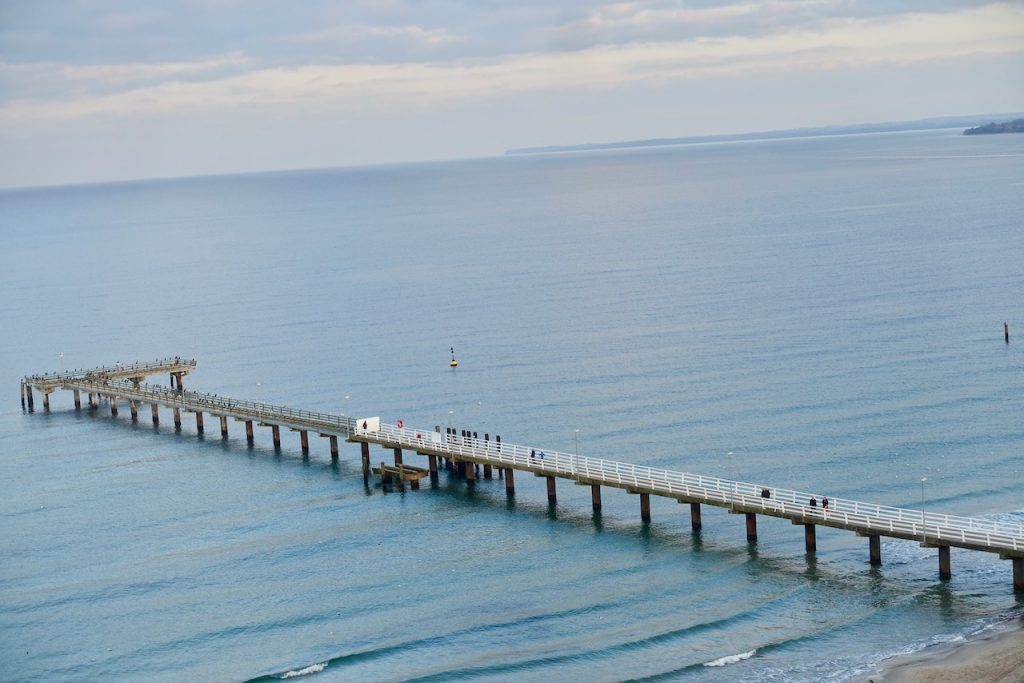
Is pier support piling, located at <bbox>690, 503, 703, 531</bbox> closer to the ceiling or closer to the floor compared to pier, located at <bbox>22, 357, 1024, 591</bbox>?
closer to the floor

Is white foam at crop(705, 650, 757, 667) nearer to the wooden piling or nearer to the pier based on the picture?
the pier

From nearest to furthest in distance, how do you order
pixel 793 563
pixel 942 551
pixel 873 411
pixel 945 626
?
pixel 945 626
pixel 942 551
pixel 793 563
pixel 873 411

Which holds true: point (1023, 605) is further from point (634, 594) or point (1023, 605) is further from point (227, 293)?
point (227, 293)

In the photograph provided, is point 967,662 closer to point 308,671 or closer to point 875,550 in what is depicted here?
point 875,550

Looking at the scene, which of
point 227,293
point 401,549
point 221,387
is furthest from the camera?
point 227,293

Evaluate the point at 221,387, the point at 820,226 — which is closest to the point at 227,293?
the point at 221,387

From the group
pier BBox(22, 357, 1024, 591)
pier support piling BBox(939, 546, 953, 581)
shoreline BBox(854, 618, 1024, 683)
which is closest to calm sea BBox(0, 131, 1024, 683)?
pier support piling BBox(939, 546, 953, 581)

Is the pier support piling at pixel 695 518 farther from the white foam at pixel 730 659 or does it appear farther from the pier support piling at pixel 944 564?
the white foam at pixel 730 659
